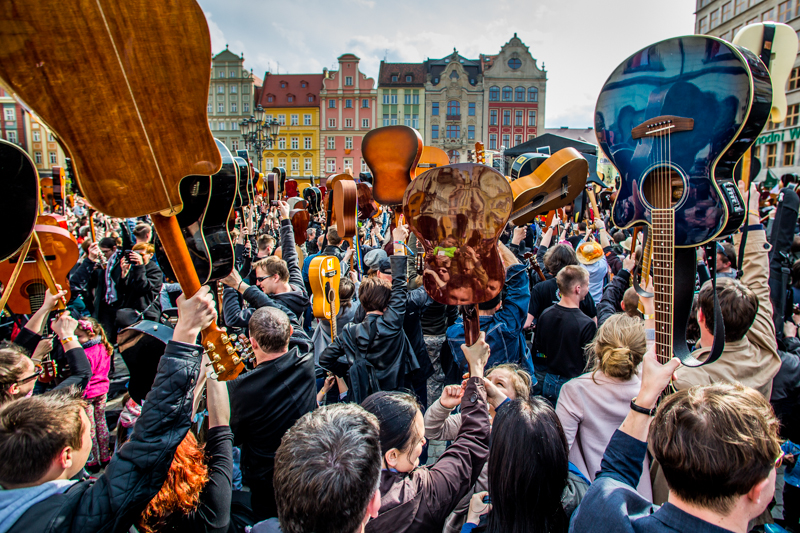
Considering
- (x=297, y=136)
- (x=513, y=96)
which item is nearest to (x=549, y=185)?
(x=513, y=96)

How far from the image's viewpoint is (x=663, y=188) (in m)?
1.90

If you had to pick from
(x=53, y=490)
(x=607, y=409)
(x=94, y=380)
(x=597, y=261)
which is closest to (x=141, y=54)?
(x=53, y=490)

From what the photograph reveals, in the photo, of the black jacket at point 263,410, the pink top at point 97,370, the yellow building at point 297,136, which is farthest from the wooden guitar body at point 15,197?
the yellow building at point 297,136

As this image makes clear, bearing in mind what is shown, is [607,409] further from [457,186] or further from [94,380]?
[94,380]

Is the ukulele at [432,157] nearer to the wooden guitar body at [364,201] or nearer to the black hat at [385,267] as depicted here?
the black hat at [385,267]

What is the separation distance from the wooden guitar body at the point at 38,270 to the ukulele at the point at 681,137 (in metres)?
3.50

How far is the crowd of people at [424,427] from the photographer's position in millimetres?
1232

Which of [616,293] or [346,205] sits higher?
[346,205]

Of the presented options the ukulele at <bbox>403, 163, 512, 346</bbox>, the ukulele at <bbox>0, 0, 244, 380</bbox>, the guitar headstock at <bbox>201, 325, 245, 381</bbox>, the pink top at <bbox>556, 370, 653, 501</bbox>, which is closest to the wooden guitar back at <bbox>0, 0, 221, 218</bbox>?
the ukulele at <bbox>0, 0, 244, 380</bbox>

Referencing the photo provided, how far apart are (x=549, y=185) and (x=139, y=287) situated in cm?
494

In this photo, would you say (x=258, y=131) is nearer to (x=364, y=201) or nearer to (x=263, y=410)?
(x=364, y=201)

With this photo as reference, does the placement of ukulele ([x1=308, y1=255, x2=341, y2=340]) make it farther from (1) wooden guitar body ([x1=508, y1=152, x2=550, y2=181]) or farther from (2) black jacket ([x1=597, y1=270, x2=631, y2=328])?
(2) black jacket ([x1=597, y1=270, x2=631, y2=328])

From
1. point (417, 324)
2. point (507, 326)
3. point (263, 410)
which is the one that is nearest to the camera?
point (263, 410)

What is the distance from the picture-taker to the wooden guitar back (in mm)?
977
